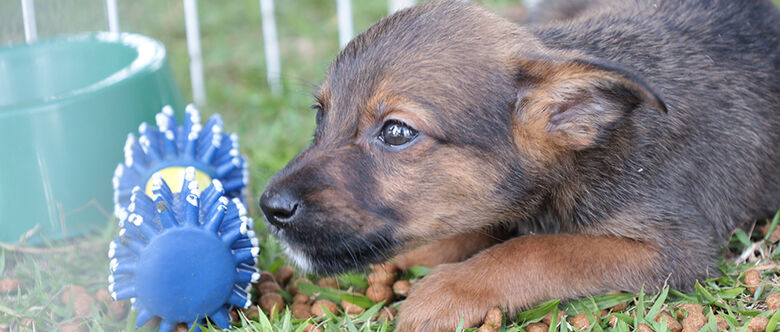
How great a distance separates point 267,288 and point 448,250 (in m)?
1.00

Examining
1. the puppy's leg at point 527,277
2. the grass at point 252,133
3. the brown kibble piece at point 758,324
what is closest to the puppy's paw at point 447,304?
the puppy's leg at point 527,277

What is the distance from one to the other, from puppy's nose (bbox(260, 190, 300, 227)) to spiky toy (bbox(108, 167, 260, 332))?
0.21 meters

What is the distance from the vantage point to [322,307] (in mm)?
4121

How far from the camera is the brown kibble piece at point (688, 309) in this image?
12.7 ft

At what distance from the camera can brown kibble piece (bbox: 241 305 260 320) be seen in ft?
13.4

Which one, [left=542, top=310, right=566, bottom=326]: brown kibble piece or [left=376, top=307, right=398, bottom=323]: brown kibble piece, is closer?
[left=542, top=310, right=566, bottom=326]: brown kibble piece

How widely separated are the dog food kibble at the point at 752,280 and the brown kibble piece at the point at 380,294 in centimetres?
179

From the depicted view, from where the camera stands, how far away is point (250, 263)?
3.90 metres

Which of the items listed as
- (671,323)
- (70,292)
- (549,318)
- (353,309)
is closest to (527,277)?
(549,318)

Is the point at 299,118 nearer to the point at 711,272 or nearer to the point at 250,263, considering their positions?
the point at 250,263

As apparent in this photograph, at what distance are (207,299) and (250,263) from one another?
0.29m

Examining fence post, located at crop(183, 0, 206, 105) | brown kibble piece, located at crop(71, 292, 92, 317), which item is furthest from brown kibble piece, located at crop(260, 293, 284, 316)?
fence post, located at crop(183, 0, 206, 105)

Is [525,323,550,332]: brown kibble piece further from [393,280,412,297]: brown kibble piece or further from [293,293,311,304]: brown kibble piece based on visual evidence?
[293,293,311,304]: brown kibble piece

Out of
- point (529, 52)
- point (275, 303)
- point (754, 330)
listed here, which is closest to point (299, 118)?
point (275, 303)
